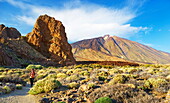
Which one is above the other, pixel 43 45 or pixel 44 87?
pixel 43 45

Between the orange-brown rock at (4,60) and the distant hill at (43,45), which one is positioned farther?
the distant hill at (43,45)

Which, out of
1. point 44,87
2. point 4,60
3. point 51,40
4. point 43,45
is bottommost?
point 44,87

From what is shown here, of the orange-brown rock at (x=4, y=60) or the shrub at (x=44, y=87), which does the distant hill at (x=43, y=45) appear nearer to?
the orange-brown rock at (x=4, y=60)

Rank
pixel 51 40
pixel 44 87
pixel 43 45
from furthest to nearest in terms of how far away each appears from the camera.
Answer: pixel 51 40, pixel 43 45, pixel 44 87

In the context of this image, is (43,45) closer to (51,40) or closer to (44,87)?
(51,40)

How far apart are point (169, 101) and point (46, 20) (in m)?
53.1

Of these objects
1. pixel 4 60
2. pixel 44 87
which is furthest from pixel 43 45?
pixel 44 87

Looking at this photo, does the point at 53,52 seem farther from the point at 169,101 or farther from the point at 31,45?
the point at 169,101

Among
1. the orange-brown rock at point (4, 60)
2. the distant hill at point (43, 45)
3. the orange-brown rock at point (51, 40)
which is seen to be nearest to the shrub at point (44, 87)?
the orange-brown rock at point (4, 60)

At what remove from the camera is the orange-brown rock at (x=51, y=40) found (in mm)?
46875

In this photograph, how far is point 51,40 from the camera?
4997cm

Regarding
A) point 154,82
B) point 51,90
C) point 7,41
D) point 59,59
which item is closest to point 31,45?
point 7,41

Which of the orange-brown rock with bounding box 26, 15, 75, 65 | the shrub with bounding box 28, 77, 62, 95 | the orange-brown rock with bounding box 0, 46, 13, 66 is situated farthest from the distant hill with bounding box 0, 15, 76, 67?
the shrub with bounding box 28, 77, 62, 95

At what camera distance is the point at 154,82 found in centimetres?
977
